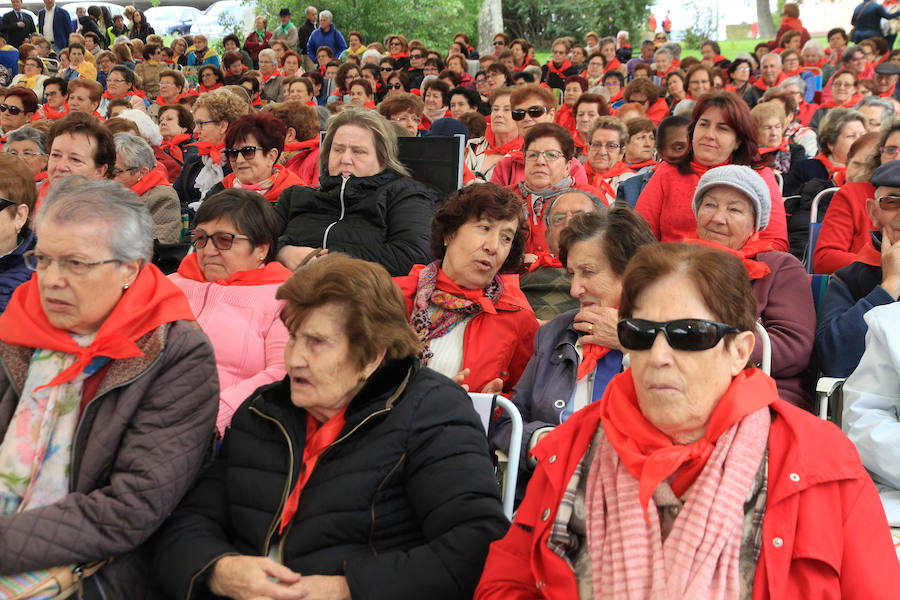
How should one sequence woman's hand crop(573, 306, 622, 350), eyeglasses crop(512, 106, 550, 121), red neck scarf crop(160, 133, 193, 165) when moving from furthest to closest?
red neck scarf crop(160, 133, 193, 165)
eyeglasses crop(512, 106, 550, 121)
woman's hand crop(573, 306, 622, 350)

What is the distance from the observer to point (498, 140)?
7.75 meters

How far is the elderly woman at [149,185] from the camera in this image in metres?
5.67

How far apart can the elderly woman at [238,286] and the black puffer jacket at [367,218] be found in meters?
0.85

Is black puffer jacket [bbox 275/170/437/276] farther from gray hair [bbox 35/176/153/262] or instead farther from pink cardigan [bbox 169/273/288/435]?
gray hair [bbox 35/176/153/262]

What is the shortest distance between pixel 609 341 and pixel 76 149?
3666mm

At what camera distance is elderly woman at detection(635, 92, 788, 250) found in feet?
15.8

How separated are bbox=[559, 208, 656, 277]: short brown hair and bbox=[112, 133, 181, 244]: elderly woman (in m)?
3.25

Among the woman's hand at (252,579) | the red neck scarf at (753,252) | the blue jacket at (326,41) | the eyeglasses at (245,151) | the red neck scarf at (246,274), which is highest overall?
the blue jacket at (326,41)

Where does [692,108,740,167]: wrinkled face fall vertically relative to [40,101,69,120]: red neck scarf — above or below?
below

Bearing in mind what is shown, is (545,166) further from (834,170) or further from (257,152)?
(834,170)

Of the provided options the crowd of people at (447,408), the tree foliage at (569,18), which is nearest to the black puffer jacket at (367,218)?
the crowd of people at (447,408)

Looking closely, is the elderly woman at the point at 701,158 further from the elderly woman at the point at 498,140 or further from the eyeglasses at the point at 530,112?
the elderly woman at the point at 498,140

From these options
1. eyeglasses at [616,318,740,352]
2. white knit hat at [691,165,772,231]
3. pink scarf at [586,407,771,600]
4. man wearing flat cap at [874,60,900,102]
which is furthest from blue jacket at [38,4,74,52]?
pink scarf at [586,407,771,600]

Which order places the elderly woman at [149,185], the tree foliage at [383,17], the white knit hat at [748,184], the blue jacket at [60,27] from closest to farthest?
1. the white knit hat at [748,184]
2. the elderly woman at [149,185]
3. the blue jacket at [60,27]
4. the tree foliage at [383,17]
